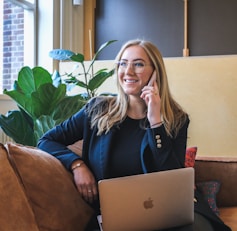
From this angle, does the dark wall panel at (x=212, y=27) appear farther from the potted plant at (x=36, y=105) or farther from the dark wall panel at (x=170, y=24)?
the potted plant at (x=36, y=105)

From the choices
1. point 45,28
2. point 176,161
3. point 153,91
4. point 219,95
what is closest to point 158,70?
point 153,91

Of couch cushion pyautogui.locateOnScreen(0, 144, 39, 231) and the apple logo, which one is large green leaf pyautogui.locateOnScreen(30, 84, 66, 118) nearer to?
couch cushion pyautogui.locateOnScreen(0, 144, 39, 231)

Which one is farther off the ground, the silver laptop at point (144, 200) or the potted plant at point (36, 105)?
the potted plant at point (36, 105)

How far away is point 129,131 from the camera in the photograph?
1504mm

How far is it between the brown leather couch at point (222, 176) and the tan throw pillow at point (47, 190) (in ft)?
2.83

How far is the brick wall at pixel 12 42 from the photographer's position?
10.1 feet

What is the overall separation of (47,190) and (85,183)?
0.64ft

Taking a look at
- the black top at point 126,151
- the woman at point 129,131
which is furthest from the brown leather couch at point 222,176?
the black top at point 126,151

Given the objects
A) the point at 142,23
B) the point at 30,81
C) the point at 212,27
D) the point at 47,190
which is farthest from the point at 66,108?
the point at 212,27

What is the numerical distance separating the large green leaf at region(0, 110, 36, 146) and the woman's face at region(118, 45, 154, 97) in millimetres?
782

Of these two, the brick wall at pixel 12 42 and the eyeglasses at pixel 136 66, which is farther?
the brick wall at pixel 12 42

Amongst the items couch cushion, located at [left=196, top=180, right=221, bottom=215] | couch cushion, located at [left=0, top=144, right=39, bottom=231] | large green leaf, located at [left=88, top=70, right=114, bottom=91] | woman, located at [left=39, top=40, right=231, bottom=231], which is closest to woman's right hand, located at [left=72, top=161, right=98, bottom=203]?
woman, located at [left=39, top=40, right=231, bottom=231]

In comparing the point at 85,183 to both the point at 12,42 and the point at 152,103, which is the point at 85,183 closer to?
the point at 152,103

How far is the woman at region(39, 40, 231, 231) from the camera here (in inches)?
55.0
